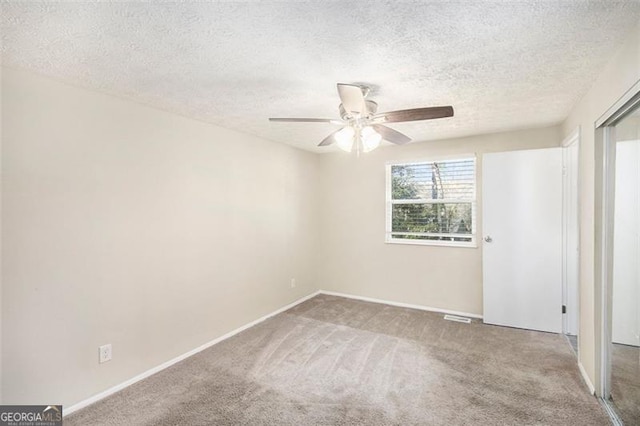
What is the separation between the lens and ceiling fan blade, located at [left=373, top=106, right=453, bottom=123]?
6.18 feet

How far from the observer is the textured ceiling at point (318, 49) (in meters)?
1.34

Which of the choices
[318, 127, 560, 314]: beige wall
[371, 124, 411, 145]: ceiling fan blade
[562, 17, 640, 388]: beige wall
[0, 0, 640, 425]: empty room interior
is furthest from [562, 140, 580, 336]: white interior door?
[371, 124, 411, 145]: ceiling fan blade

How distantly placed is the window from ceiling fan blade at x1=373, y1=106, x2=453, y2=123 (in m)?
2.21

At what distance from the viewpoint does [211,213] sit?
10.3 ft

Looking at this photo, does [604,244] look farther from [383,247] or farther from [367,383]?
[383,247]

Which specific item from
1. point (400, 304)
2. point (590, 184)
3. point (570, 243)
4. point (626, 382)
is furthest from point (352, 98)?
point (400, 304)

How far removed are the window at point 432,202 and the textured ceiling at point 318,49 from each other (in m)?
1.47

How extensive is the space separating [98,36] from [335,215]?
12.0 ft

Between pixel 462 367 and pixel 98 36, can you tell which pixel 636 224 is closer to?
pixel 462 367

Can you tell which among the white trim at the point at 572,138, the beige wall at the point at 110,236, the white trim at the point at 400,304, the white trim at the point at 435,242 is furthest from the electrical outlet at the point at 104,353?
the white trim at the point at 572,138

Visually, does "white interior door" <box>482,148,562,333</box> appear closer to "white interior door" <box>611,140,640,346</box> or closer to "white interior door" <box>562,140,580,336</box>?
"white interior door" <box>562,140,580,336</box>

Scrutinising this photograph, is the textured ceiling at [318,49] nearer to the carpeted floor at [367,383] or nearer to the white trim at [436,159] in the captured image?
the white trim at [436,159]

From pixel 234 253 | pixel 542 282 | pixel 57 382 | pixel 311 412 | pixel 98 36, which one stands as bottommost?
pixel 311 412

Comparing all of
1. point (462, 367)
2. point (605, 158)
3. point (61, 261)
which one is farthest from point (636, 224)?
point (61, 261)
